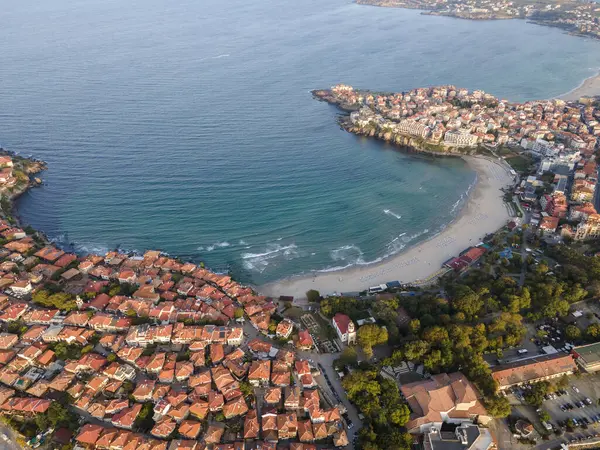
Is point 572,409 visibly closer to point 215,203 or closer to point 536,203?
point 536,203

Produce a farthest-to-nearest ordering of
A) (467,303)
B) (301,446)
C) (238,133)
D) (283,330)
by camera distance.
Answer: (238,133) → (467,303) → (283,330) → (301,446)

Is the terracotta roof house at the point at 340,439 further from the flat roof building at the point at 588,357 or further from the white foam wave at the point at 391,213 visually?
the white foam wave at the point at 391,213

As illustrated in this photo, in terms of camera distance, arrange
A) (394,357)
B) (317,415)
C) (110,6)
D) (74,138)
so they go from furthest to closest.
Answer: (110,6) < (74,138) < (394,357) < (317,415)

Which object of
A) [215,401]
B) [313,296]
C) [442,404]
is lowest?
[442,404]

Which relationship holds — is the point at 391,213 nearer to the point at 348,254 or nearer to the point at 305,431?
the point at 348,254

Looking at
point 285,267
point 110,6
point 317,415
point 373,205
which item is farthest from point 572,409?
point 110,6

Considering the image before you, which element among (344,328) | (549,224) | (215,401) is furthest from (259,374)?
(549,224)

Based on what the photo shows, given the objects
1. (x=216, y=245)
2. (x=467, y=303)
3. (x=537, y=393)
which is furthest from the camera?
(x=216, y=245)

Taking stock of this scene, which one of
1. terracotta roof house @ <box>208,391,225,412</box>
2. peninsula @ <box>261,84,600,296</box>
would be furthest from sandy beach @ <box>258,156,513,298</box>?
terracotta roof house @ <box>208,391,225,412</box>
